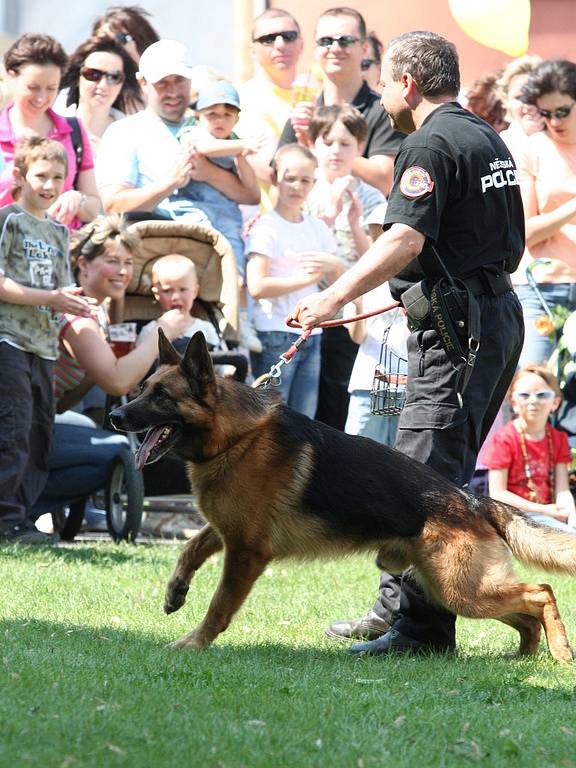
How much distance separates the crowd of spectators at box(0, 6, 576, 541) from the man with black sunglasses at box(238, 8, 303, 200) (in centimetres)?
1

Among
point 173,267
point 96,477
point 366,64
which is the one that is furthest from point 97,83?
point 96,477

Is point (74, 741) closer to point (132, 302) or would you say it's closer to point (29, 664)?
point (29, 664)

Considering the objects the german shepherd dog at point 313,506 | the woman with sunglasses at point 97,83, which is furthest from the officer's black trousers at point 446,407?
the woman with sunglasses at point 97,83

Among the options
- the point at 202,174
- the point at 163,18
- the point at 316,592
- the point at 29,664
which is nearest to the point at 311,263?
the point at 202,174

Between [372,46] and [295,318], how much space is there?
6.50 m

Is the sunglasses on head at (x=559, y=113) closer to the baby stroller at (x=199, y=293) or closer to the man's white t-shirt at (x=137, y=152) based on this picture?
the baby stroller at (x=199, y=293)

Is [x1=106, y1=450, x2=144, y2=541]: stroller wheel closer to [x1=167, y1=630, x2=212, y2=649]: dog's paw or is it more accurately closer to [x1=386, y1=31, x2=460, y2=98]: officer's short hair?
[x1=167, y1=630, x2=212, y2=649]: dog's paw

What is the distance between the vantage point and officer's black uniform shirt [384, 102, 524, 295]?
5.02m

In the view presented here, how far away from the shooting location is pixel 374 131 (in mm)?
9859

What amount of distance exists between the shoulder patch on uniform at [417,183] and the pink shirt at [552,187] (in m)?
4.44

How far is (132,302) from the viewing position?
898cm

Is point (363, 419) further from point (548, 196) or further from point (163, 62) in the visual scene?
point (163, 62)

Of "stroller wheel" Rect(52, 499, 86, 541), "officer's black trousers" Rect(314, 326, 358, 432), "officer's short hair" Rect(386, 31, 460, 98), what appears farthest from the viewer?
"officer's black trousers" Rect(314, 326, 358, 432)

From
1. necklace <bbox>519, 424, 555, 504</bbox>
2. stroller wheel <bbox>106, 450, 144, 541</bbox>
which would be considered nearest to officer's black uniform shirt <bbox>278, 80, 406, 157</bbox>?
necklace <bbox>519, 424, 555, 504</bbox>
